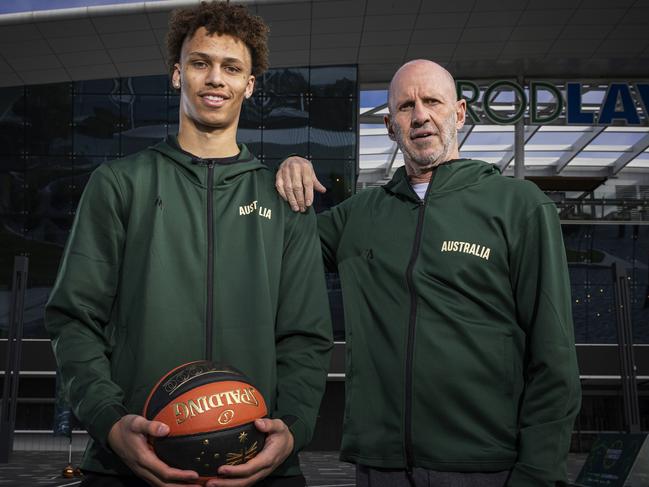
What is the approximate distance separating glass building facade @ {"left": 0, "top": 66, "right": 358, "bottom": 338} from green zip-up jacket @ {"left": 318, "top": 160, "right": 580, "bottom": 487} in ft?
76.4

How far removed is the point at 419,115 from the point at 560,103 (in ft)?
87.6

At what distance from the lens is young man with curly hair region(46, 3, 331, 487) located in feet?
9.78

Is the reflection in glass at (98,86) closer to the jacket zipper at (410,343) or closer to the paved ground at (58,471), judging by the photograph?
the paved ground at (58,471)

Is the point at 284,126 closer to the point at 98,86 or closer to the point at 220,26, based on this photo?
the point at 98,86

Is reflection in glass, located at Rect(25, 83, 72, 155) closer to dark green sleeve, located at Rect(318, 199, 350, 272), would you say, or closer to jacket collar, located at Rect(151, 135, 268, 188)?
dark green sleeve, located at Rect(318, 199, 350, 272)

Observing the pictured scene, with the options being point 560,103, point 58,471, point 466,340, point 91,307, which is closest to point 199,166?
point 91,307

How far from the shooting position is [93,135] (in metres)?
27.7

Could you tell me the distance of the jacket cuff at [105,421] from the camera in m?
2.77

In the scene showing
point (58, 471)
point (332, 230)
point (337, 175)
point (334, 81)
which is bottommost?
point (58, 471)

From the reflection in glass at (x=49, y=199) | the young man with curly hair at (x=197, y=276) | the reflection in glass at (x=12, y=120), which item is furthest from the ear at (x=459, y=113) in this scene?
the reflection in glass at (x=12, y=120)

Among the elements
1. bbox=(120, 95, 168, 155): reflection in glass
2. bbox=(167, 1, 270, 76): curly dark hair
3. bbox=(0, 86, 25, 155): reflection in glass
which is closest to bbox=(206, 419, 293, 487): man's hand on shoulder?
bbox=(167, 1, 270, 76): curly dark hair

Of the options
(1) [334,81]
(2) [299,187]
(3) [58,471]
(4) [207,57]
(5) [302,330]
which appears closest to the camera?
(5) [302,330]

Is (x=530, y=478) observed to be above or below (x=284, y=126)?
below

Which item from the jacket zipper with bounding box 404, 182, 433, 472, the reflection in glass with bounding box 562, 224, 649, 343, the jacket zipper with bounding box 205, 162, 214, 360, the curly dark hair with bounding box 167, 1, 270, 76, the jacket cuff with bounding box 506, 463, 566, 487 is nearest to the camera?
the jacket zipper with bounding box 205, 162, 214, 360
